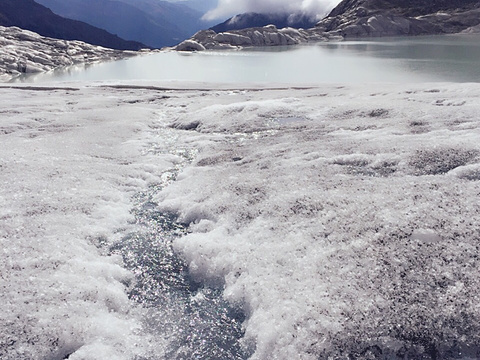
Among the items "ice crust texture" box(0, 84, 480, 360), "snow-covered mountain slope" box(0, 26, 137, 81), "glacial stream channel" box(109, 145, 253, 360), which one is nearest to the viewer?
"ice crust texture" box(0, 84, 480, 360)

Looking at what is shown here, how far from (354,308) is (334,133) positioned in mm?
7311

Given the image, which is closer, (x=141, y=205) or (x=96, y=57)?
(x=141, y=205)

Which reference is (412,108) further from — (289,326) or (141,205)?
(289,326)

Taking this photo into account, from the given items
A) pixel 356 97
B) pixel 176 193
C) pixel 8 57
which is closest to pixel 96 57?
pixel 8 57

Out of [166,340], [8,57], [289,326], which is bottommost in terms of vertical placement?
[166,340]

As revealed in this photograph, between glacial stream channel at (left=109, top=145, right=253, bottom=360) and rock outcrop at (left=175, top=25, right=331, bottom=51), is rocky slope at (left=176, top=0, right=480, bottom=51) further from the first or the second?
glacial stream channel at (left=109, top=145, right=253, bottom=360)

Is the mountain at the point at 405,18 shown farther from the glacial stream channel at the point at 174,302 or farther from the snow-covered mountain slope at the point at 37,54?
the glacial stream channel at the point at 174,302

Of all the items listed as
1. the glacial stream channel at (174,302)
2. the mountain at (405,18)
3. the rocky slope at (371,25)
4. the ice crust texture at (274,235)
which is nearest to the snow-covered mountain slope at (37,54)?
the rocky slope at (371,25)

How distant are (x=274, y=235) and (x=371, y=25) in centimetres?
14623

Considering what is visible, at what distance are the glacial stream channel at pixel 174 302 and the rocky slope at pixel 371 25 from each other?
3635 inches

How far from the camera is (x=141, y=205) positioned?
745 centimetres

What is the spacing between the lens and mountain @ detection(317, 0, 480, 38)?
129500 mm

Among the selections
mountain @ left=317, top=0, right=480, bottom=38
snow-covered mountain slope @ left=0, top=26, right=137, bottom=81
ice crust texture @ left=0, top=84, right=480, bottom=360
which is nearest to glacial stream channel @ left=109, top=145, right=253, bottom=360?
ice crust texture @ left=0, top=84, right=480, bottom=360

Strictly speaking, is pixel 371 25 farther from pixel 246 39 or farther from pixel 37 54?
pixel 37 54
